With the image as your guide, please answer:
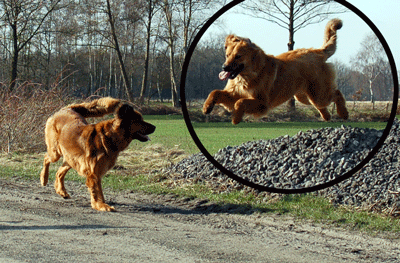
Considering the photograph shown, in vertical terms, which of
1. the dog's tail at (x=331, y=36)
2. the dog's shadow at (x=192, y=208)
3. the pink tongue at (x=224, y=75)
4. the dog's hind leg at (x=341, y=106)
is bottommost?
the dog's shadow at (x=192, y=208)

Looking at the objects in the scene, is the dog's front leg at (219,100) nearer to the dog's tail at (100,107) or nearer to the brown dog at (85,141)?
the dog's tail at (100,107)

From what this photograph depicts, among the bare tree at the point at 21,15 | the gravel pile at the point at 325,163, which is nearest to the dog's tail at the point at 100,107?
the gravel pile at the point at 325,163

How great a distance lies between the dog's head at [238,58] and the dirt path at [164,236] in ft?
12.1

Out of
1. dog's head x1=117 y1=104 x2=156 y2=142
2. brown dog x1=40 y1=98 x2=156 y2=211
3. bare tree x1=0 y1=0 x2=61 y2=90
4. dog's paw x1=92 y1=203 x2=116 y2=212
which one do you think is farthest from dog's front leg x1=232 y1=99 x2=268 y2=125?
bare tree x1=0 y1=0 x2=61 y2=90

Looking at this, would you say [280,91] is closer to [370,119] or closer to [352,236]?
[370,119]

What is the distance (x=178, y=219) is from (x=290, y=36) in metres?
5.81

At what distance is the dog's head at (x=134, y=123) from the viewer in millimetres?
4773

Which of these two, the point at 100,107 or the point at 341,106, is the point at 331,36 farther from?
the point at 100,107

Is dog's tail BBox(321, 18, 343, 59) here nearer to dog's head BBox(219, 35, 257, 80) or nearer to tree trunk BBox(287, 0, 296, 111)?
tree trunk BBox(287, 0, 296, 111)

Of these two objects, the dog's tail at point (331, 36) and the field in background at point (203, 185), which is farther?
the field in background at point (203, 185)

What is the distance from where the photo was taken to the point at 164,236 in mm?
5887

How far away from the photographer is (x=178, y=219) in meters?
7.13

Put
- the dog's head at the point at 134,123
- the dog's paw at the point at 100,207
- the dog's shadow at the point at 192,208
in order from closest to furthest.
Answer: the dog's head at the point at 134,123 → the dog's paw at the point at 100,207 → the dog's shadow at the point at 192,208

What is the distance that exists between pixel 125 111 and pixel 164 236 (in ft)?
6.09
